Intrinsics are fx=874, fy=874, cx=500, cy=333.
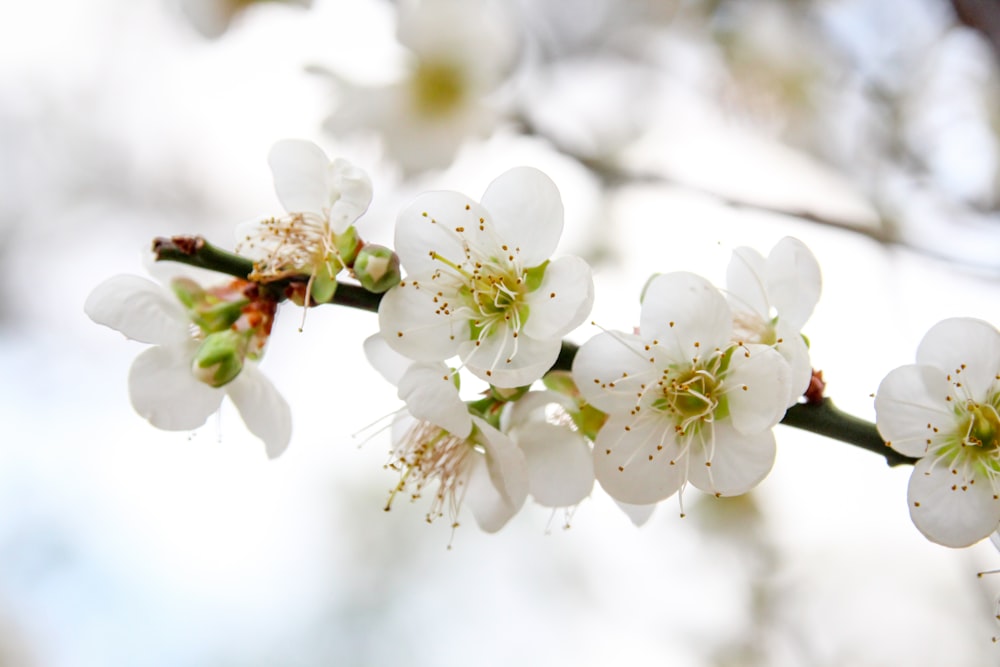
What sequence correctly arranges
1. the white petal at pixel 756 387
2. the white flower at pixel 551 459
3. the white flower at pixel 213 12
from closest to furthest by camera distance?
the white petal at pixel 756 387, the white flower at pixel 551 459, the white flower at pixel 213 12

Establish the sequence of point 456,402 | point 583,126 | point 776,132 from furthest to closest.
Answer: point 776,132
point 583,126
point 456,402

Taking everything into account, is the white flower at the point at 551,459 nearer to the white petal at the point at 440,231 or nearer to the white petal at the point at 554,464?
the white petal at the point at 554,464

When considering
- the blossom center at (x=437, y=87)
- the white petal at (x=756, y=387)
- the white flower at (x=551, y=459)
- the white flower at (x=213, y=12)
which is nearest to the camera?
the white petal at (x=756, y=387)

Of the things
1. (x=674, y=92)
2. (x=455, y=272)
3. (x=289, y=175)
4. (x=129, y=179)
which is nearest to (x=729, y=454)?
(x=455, y=272)

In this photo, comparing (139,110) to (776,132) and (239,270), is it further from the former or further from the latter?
(239,270)

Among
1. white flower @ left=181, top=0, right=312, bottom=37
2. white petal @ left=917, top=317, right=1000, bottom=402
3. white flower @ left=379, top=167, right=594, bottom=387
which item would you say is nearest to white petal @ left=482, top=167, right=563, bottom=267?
white flower @ left=379, top=167, right=594, bottom=387

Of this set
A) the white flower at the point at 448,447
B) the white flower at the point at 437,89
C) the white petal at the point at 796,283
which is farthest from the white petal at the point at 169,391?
the white flower at the point at 437,89
